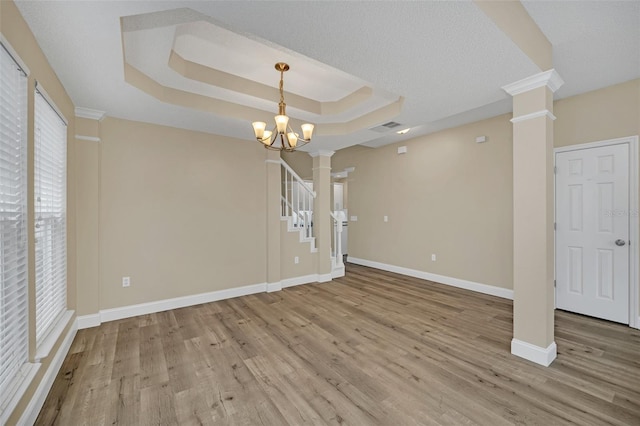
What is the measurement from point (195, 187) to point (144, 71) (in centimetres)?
162

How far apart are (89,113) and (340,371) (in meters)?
3.75

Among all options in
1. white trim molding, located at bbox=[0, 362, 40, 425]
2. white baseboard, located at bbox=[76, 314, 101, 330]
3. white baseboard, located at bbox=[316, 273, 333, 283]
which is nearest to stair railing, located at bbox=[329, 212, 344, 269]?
white baseboard, located at bbox=[316, 273, 333, 283]

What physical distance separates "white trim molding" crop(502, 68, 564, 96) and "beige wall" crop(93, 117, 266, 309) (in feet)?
10.9

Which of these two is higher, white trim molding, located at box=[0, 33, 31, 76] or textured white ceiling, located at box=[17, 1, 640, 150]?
textured white ceiling, located at box=[17, 1, 640, 150]

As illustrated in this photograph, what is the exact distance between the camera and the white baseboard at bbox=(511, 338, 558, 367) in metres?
2.39

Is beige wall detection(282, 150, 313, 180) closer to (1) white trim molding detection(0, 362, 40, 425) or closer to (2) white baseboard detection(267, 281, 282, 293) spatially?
(2) white baseboard detection(267, 281, 282, 293)

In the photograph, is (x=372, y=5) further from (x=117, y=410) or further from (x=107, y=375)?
(x=107, y=375)

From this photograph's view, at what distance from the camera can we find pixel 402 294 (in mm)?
4387

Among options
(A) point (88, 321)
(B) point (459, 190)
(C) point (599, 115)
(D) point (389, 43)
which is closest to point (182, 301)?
(A) point (88, 321)

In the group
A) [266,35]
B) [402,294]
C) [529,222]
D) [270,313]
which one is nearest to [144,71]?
[266,35]

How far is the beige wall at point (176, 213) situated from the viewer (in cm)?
344

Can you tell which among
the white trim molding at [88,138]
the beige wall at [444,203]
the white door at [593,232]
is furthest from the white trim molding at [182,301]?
the white door at [593,232]

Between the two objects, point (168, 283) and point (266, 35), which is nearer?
point (266, 35)

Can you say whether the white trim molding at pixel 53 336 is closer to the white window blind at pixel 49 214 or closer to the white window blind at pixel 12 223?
the white window blind at pixel 49 214
